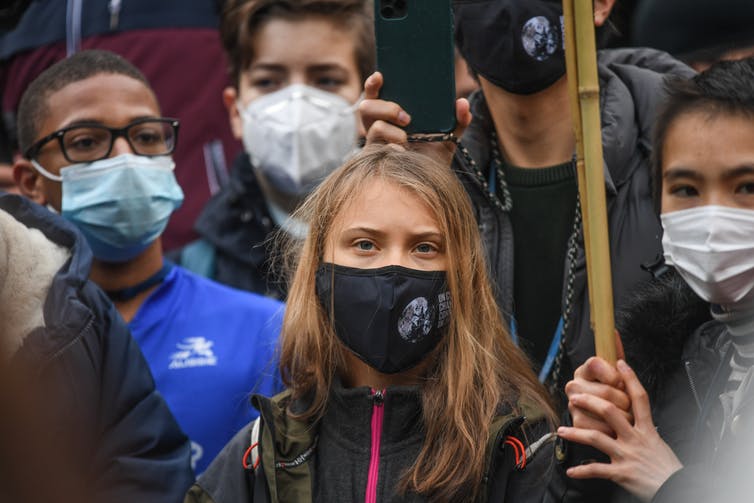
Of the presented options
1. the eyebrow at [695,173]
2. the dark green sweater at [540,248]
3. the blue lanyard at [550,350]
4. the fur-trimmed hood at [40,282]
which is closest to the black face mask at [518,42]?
the dark green sweater at [540,248]

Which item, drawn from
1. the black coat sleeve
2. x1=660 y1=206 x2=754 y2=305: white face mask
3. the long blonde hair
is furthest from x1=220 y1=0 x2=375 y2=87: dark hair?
x1=660 y1=206 x2=754 y2=305: white face mask

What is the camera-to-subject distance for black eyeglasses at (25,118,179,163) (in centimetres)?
426

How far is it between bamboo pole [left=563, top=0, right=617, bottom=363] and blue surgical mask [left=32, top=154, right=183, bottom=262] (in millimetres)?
1911

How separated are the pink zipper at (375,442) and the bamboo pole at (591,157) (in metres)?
A: 0.64

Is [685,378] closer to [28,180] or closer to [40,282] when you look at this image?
[40,282]

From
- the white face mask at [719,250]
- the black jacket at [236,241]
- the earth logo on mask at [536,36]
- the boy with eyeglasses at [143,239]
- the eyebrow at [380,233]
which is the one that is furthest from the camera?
the black jacket at [236,241]

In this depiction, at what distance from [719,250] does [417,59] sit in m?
0.98

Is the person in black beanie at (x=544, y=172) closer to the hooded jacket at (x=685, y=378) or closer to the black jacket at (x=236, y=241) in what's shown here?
the hooded jacket at (x=685, y=378)

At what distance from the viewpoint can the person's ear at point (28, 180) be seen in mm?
4414

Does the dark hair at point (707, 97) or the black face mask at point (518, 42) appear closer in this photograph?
the dark hair at point (707, 97)

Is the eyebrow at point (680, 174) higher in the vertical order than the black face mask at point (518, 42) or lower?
lower

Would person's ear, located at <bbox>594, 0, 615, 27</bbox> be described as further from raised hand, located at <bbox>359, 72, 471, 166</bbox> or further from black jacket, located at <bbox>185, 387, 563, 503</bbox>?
black jacket, located at <bbox>185, 387, 563, 503</bbox>

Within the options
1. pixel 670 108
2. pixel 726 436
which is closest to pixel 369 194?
pixel 670 108

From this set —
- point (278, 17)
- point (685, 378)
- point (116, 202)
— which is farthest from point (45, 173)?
point (685, 378)
